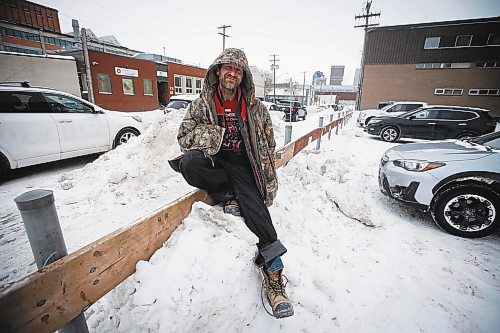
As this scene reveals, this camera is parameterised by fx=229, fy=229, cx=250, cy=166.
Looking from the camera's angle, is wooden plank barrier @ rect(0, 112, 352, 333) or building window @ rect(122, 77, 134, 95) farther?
building window @ rect(122, 77, 134, 95)

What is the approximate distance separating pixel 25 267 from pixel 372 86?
31.2 m

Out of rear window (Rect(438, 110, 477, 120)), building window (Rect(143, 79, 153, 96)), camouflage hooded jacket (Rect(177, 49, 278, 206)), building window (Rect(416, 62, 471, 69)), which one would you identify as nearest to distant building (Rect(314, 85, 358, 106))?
building window (Rect(416, 62, 471, 69))

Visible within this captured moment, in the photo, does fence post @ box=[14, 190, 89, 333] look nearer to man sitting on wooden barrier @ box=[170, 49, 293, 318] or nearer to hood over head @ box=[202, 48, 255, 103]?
man sitting on wooden barrier @ box=[170, 49, 293, 318]

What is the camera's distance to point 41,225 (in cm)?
94

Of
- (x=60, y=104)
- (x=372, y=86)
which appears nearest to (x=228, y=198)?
(x=60, y=104)

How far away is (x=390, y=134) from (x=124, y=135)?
10.5 m

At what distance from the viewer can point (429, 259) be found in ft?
8.70

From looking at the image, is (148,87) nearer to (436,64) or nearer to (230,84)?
(230,84)

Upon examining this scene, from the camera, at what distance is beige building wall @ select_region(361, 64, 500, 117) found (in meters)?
23.1

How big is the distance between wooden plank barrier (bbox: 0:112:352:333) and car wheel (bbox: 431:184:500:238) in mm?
3549

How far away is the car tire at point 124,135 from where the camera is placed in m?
6.04

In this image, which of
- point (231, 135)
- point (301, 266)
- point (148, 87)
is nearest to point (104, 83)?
point (148, 87)

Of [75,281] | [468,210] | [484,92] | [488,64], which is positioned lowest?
Result: [468,210]

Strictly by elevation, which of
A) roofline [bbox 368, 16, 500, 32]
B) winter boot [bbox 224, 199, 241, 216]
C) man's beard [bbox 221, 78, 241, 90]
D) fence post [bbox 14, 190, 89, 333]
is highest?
roofline [bbox 368, 16, 500, 32]
